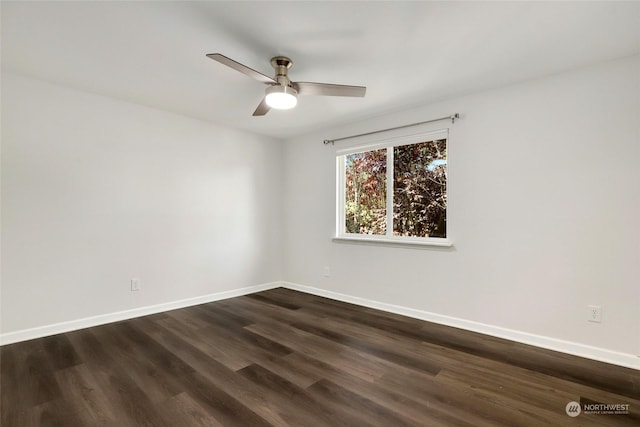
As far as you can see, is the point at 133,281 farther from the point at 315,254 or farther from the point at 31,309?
the point at 315,254

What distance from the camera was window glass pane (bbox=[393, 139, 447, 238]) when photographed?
3.25m

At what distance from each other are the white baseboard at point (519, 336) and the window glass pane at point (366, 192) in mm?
910

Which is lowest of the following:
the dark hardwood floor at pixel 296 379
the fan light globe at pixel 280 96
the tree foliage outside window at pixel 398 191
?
the dark hardwood floor at pixel 296 379

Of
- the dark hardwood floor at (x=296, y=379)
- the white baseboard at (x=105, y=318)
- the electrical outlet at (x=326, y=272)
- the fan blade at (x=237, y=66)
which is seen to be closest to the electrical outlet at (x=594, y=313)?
the dark hardwood floor at (x=296, y=379)

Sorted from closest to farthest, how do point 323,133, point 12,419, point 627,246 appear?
1. point 12,419
2. point 627,246
3. point 323,133

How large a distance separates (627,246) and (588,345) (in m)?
0.84

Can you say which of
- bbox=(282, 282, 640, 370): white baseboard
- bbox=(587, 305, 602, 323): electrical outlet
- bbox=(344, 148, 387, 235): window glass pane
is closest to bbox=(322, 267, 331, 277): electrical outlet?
bbox=(282, 282, 640, 370): white baseboard

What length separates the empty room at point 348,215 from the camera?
1.83m

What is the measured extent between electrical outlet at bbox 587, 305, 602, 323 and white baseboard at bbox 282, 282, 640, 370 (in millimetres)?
219

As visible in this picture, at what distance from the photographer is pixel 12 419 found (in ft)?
5.37

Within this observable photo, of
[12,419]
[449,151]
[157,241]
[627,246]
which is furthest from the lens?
[157,241]

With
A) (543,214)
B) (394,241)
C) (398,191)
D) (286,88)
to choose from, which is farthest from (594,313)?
(286,88)

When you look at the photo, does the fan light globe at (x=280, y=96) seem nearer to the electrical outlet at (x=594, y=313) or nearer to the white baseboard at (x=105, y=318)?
the white baseboard at (x=105, y=318)

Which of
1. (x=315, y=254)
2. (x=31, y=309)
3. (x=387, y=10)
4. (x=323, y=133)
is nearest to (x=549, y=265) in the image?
(x=387, y=10)
